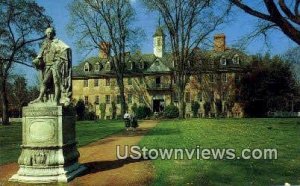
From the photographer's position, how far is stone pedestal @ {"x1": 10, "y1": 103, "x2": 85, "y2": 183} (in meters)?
11.9

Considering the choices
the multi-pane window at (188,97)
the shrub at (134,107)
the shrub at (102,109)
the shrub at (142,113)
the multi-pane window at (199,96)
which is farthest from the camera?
the shrub at (102,109)

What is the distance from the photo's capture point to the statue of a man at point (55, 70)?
12469mm

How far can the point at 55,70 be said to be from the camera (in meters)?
12.4

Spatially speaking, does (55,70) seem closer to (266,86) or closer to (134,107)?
(266,86)

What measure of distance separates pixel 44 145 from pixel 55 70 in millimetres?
2041

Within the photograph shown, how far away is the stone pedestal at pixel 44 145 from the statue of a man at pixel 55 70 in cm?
46

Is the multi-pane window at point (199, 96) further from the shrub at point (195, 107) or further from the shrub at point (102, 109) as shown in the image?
the shrub at point (102, 109)

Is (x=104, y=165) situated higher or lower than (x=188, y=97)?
lower

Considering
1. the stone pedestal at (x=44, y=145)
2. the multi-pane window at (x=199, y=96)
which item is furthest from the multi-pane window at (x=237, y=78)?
the stone pedestal at (x=44, y=145)

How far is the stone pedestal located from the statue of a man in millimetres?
459

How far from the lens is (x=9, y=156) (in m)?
17.2

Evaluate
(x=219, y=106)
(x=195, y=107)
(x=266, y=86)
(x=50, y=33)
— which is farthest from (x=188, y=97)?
(x=50, y=33)

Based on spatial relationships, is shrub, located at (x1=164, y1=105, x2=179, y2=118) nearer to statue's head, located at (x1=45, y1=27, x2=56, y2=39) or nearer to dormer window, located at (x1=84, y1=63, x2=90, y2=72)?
dormer window, located at (x1=84, y1=63, x2=90, y2=72)

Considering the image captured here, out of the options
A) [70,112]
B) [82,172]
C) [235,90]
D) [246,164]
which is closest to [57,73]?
[70,112]
